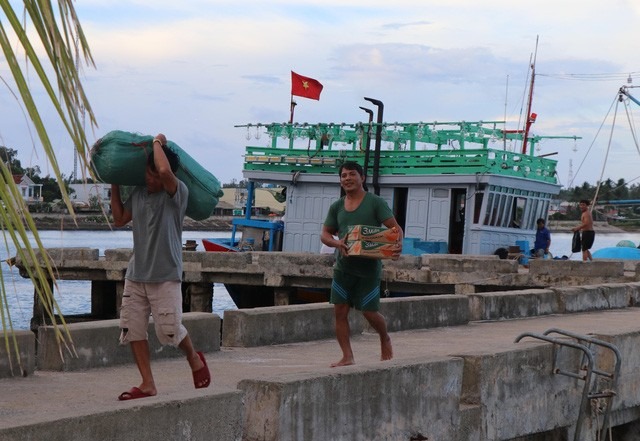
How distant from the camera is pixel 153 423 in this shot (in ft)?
16.4

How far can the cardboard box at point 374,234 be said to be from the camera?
831 cm

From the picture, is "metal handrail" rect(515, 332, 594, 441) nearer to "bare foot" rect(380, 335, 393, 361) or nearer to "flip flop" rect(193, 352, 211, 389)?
"bare foot" rect(380, 335, 393, 361)

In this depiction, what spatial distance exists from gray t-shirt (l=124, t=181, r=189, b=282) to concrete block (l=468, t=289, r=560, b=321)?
727 cm

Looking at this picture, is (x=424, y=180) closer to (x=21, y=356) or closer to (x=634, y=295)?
(x=634, y=295)

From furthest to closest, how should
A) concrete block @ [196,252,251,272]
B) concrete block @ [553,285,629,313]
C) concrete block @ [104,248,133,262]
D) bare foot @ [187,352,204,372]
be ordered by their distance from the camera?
concrete block @ [104,248,133,262] < concrete block @ [196,252,251,272] < concrete block @ [553,285,629,313] < bare foot @ [187,352,204,372]

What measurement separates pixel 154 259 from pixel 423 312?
6.21m

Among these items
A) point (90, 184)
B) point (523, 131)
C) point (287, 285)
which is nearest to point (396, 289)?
point (287, 285)

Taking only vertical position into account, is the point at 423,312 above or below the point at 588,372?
below

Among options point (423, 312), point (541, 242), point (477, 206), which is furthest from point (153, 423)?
point (541, 242)

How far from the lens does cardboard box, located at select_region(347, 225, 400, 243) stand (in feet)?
27.3

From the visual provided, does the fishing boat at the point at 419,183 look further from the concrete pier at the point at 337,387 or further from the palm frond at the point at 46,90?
the palm frond at the point at 46,90

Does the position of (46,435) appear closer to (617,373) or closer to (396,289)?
(617,373)

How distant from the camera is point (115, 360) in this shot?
861 cm

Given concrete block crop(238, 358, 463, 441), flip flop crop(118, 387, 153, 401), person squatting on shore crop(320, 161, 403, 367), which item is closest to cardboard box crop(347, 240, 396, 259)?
person squatting on shore crop(320, 161, 403, 367)
